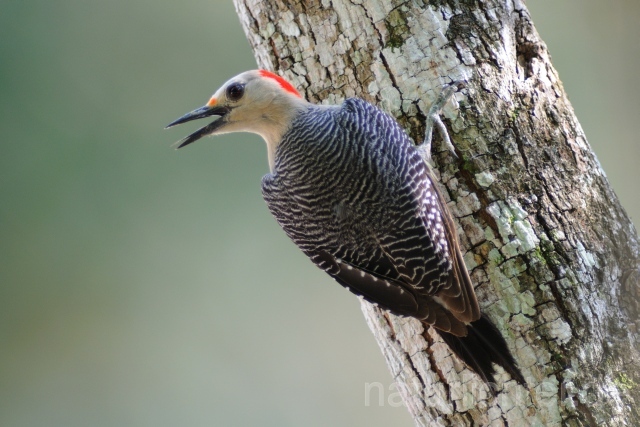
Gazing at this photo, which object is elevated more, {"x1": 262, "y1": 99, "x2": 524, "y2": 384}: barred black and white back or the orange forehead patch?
the orange forehead patch

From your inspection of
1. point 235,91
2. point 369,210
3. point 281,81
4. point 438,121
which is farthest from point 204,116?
point 438,121

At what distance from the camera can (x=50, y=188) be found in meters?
6.48

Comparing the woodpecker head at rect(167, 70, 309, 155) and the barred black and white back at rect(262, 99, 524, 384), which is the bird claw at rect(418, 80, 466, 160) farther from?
the woodpecker head at rect(167, 70, 309, 155)

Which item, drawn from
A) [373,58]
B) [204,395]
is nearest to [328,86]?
[373,58]

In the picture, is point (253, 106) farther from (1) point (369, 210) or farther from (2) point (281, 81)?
(1) point (369, 210)

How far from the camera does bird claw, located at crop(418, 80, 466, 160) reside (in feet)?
9.16

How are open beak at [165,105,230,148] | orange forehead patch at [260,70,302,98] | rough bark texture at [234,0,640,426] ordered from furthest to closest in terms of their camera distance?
open beak at [165,105,230,148] → orange forehead patch at [260,70,302,98] → rough bark texture at [234,0,640,426]

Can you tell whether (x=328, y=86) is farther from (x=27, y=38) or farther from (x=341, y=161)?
(x=27, y=38)

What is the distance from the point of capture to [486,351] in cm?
261

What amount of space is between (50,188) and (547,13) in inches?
194

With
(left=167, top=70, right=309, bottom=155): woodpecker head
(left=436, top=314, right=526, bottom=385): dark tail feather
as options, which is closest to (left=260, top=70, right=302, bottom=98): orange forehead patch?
(left=167, top=70, right=309, bottom=155): woodpecker head

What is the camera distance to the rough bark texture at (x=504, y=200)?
2578 mm

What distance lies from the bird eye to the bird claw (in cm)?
93

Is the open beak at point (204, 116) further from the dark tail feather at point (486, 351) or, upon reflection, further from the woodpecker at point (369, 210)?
the dark tail feather at point (486, 351)
